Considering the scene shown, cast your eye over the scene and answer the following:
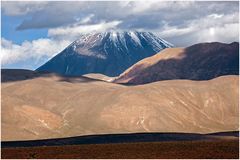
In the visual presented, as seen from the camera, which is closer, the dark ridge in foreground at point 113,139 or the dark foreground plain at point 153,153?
the dark foreground plain at point 153,153

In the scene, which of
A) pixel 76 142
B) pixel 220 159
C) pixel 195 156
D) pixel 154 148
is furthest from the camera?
pixel 76 142

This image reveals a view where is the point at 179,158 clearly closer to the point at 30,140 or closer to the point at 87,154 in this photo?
the point at 87,154

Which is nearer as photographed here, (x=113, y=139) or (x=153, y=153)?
(x=153, y=153)

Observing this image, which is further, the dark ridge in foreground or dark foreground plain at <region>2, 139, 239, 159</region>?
the dark ridge in foreground

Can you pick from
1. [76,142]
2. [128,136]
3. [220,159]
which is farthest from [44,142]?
[220,159]

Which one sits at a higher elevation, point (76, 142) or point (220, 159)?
point (220, 159)

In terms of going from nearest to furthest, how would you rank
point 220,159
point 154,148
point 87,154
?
point 220,159 < point 87,154 < point 154,148

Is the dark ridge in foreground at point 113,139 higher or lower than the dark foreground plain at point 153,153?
lower

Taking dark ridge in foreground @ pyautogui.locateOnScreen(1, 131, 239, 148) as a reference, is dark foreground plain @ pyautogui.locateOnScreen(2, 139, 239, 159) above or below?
above

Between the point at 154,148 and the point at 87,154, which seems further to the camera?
the point at 154,148

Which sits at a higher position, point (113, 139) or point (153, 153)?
point (153, 153)

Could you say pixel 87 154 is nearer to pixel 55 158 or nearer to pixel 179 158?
pixel 55 158
